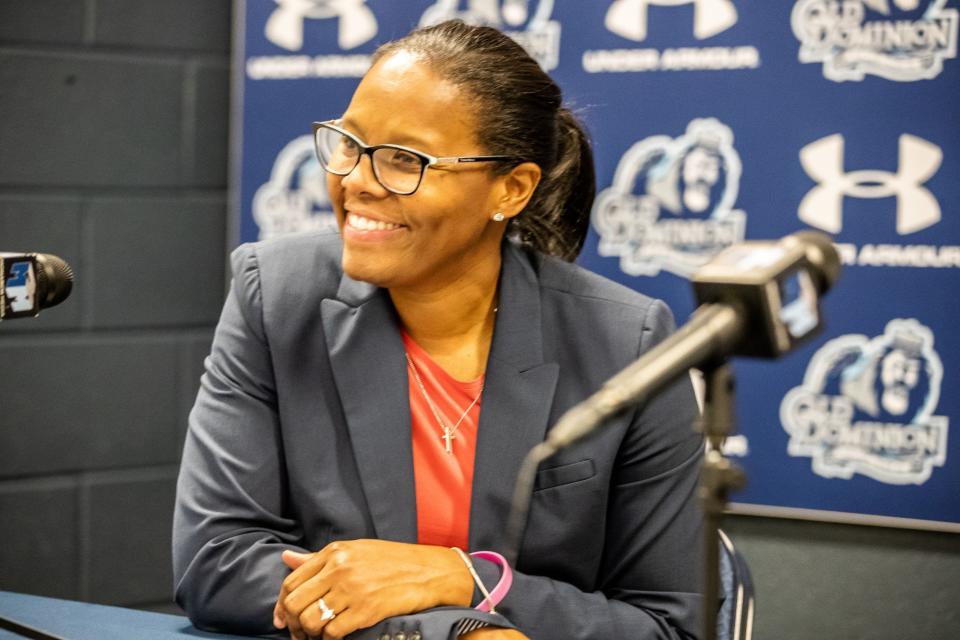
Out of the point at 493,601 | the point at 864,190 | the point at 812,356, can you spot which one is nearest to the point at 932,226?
the point at 864,190

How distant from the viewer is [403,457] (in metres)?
1.71

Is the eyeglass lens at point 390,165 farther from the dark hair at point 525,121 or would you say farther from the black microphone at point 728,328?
the black microphone at point 728,328

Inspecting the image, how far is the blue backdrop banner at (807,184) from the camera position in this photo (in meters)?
2.36

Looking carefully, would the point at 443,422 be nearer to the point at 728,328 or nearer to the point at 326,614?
the point at 326,614

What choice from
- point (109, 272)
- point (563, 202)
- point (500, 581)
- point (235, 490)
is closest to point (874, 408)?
point (563, 202)

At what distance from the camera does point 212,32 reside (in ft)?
10.1

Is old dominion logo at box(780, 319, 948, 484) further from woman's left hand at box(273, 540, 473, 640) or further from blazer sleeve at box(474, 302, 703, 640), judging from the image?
woman's left hand at box(273, 540, 473, 640)

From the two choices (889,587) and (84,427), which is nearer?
(889,587)

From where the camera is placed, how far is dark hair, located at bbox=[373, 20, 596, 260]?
1.72 m

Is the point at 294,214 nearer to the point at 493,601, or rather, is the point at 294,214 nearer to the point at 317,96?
the point at 317,96

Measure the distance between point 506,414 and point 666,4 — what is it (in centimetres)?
122

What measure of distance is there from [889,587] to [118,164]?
81.5 inches

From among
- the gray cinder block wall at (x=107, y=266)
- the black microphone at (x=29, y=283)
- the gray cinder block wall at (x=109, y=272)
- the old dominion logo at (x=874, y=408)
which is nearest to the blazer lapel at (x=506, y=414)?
the black microphone at (x=29, y=283)

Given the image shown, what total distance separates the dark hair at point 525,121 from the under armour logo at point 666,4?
720mm
